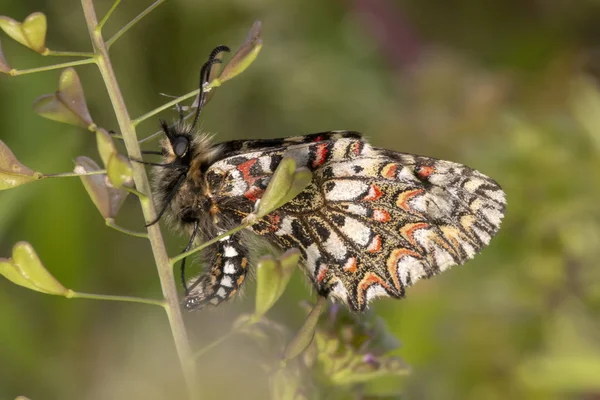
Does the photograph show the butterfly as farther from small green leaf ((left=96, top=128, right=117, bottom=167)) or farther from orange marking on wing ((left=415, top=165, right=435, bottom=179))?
small green leaf ((left=96, top=128, right=117, bottom=167))

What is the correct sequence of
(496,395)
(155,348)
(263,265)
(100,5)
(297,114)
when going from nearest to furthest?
(263,265), (155,348), (496,395), (100,5), (297,114)

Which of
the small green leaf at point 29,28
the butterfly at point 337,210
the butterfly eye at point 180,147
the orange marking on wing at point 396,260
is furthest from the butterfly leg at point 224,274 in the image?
the small green leaf at point 29,28

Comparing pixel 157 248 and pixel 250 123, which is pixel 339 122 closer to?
pixel 250 123

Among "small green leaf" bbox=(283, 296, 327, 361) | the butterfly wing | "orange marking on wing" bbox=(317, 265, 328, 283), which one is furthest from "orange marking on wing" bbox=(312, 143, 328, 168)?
"small green leaf" bbox=(283, 296, 327, 361)

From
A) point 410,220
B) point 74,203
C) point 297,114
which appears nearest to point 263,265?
point 410,220

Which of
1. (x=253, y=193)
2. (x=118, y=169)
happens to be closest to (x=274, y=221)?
(x=253, y=193)
